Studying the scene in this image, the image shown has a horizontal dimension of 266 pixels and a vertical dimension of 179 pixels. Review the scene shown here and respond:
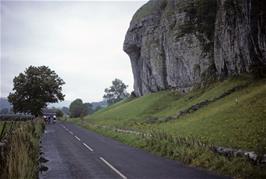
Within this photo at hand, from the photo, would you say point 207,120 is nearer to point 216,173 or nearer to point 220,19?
point 216,173

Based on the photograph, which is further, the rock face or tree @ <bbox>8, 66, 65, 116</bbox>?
tree @ <bbox>8, 66, 65, 116</bbox>

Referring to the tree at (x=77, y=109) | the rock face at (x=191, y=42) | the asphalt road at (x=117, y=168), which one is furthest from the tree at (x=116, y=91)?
the asphalt road at (x=117, y=168)

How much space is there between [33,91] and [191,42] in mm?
31999

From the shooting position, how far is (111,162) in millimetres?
14570

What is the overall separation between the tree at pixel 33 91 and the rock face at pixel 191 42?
23.6m

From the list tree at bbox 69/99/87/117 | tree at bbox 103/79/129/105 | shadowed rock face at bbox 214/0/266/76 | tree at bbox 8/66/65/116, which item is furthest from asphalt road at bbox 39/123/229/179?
tree at bbox 103/79/129/105

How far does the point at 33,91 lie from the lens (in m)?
66.1

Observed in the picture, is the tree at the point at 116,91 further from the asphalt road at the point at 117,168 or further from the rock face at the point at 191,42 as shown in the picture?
the asphalt road at the point at 117,168

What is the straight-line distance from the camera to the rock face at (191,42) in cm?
4147

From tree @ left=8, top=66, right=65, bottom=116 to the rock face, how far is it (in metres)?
23.6

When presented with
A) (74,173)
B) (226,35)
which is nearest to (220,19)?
(226,35)

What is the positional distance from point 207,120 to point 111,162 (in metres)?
14.3

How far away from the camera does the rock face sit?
41.5 m

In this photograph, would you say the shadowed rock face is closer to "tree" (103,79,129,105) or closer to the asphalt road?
the asphalt road
